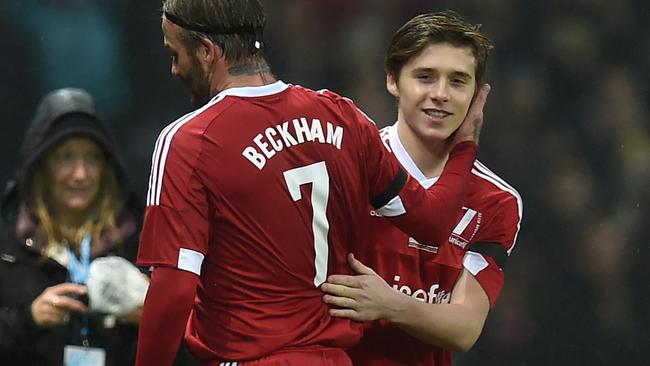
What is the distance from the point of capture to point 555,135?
4.74 m

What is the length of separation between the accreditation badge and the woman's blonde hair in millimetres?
290

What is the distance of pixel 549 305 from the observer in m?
4.73

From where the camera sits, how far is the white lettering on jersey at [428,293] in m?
3.09

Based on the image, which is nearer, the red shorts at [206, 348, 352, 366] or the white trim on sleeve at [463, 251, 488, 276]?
the red shorts at [206, 348, 352, 366]

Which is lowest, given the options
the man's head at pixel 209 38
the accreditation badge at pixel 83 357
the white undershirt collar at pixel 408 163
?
the accreditation badge at pixel 83 357

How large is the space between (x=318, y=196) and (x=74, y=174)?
1240mm

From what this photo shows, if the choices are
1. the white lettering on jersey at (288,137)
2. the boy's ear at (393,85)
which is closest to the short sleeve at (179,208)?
the white lettering on jersey at (288,137)

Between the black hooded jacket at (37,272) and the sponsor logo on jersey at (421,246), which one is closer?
the sponsor logo on jersey at (421,246)

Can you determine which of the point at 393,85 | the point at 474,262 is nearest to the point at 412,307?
the point at 474,262

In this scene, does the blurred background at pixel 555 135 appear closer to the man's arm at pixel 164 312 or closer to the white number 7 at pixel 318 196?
the white number 7 at pixel 318 196

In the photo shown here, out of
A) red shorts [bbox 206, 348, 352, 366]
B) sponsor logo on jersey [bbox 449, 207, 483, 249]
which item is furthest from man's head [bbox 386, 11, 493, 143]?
red shorts [bbox 206, 348, 352, 366]

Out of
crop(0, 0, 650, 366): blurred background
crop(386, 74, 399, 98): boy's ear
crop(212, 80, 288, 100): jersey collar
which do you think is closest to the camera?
crop(212, 80, 288, 100): jersey collar

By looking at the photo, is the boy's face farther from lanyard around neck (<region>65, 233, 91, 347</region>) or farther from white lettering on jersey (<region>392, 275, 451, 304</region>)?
lanyard around neck (<region>65, 233, 91, 347</region>)

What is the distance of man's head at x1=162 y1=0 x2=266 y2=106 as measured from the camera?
2.72 m
